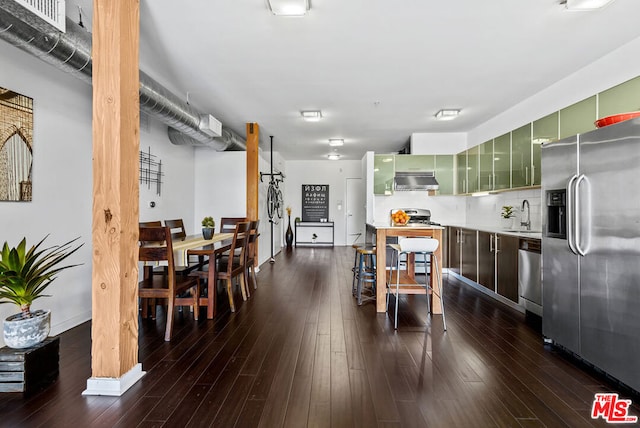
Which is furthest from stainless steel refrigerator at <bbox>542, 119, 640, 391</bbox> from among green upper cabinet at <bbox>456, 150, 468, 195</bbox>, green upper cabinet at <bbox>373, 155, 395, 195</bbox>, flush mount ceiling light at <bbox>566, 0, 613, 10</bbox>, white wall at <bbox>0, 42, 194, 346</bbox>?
white wall at <bbox>0, 42, 194, 346</bbox>

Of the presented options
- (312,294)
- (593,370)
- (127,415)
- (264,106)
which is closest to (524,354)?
(593,370)

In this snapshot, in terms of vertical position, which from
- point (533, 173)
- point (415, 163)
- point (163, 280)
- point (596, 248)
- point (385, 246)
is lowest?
point (163, 280)

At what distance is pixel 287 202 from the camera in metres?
10.2

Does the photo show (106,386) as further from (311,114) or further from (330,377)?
(311,114)

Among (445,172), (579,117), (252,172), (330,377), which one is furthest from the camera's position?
(445,172)

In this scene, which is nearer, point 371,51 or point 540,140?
point 371,51

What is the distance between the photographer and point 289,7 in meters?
2.38

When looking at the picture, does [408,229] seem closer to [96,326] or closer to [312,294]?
[312,294]

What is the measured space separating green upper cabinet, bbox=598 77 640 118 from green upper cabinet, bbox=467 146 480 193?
2.27m

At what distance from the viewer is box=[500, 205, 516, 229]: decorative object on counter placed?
4.71 m

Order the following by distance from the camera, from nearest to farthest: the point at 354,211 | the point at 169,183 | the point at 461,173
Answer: the point at 169,183
the point at 461,173
the point at 354,211

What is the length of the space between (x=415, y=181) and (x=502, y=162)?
64.3 inches

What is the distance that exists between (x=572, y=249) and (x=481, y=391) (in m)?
1.31

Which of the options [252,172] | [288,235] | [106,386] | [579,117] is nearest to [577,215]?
[579,117]
